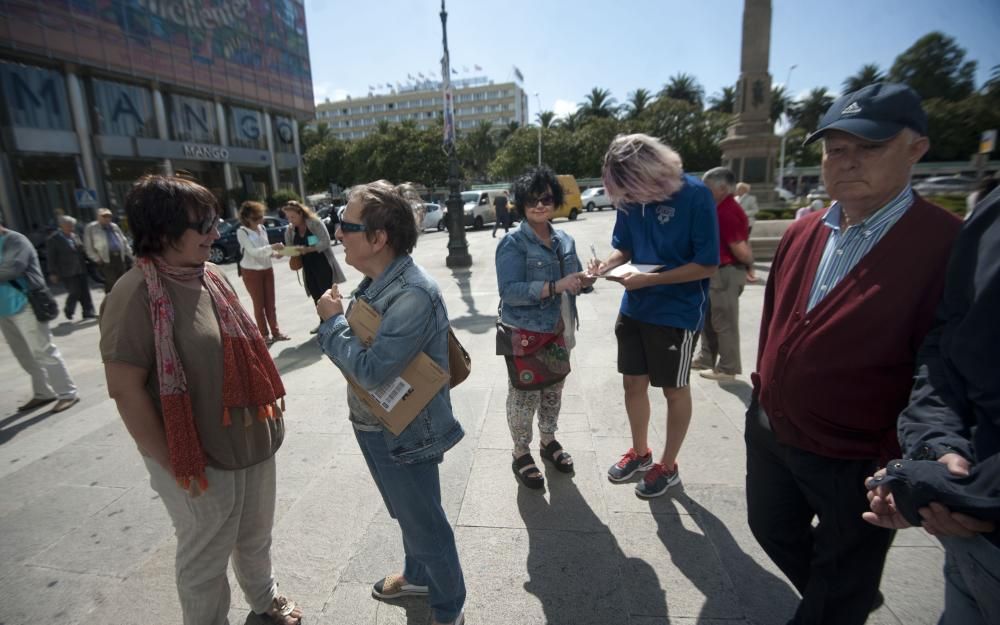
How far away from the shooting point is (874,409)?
4.86ft

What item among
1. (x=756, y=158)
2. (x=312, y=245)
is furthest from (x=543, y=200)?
(x=756, y=158)

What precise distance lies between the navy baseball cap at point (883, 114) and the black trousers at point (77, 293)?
35.3ft

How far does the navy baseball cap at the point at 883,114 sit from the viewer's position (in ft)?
4.70

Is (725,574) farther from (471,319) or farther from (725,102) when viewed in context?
(725,102)

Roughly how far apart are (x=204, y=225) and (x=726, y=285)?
13.3ft

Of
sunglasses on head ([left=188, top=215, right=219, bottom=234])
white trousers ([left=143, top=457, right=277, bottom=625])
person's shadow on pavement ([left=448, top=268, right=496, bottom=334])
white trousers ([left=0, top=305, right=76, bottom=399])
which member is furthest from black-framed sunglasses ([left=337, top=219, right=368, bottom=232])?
person's shadow on pavement ([left=448, top=268, right=496, bottom=334])

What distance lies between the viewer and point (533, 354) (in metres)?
2.86

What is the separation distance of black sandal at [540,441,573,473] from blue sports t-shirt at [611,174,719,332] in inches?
40.2

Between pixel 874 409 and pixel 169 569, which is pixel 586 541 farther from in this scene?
pixel 169 569

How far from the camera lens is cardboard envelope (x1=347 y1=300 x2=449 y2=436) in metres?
1.69

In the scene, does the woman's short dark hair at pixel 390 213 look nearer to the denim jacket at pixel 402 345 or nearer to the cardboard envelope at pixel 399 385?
the denim jacket at pixel 402 345

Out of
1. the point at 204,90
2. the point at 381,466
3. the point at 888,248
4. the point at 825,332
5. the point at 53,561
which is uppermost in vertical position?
the point at 204,90

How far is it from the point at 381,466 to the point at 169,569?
1.51 metres

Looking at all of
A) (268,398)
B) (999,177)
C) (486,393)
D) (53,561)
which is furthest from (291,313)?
(999,177)
